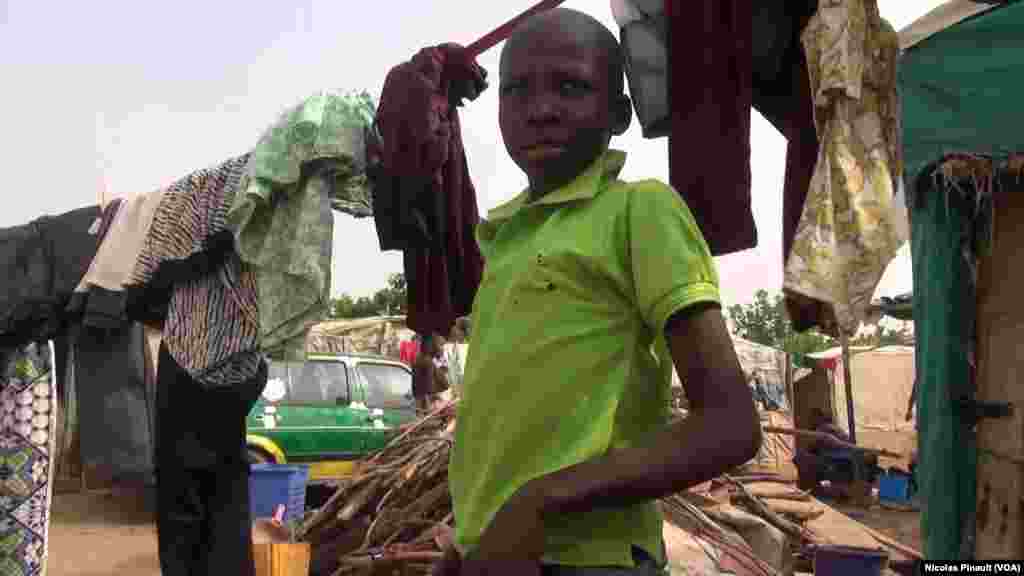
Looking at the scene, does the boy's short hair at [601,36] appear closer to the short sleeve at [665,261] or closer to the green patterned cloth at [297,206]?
the short sleeve at [665,261]

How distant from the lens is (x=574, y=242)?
124 centimetres

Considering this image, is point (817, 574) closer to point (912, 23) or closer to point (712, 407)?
point (912, 23)

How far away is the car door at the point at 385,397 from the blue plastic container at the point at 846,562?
20.1ft

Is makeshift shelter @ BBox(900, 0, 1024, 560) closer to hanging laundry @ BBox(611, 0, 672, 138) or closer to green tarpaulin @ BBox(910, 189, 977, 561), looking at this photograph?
green tarpaulin @ BBox(910, 189, 977, 561)

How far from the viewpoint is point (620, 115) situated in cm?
145

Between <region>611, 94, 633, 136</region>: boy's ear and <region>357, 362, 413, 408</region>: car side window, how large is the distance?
30.9 ft

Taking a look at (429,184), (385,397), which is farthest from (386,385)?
(429,184)

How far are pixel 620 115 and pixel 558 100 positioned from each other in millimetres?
149

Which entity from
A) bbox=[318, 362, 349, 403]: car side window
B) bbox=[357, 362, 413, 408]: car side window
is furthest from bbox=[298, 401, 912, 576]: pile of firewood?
bbox=[357, 362, 413, 408]: car side window

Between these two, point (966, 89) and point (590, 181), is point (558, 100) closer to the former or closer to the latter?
point (590, 181)

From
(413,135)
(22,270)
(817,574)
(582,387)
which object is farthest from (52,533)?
(582,387)

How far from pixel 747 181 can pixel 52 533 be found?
26.8ft

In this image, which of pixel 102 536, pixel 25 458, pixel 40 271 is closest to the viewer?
pixel 40 271

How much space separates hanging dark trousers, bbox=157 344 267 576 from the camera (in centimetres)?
286
